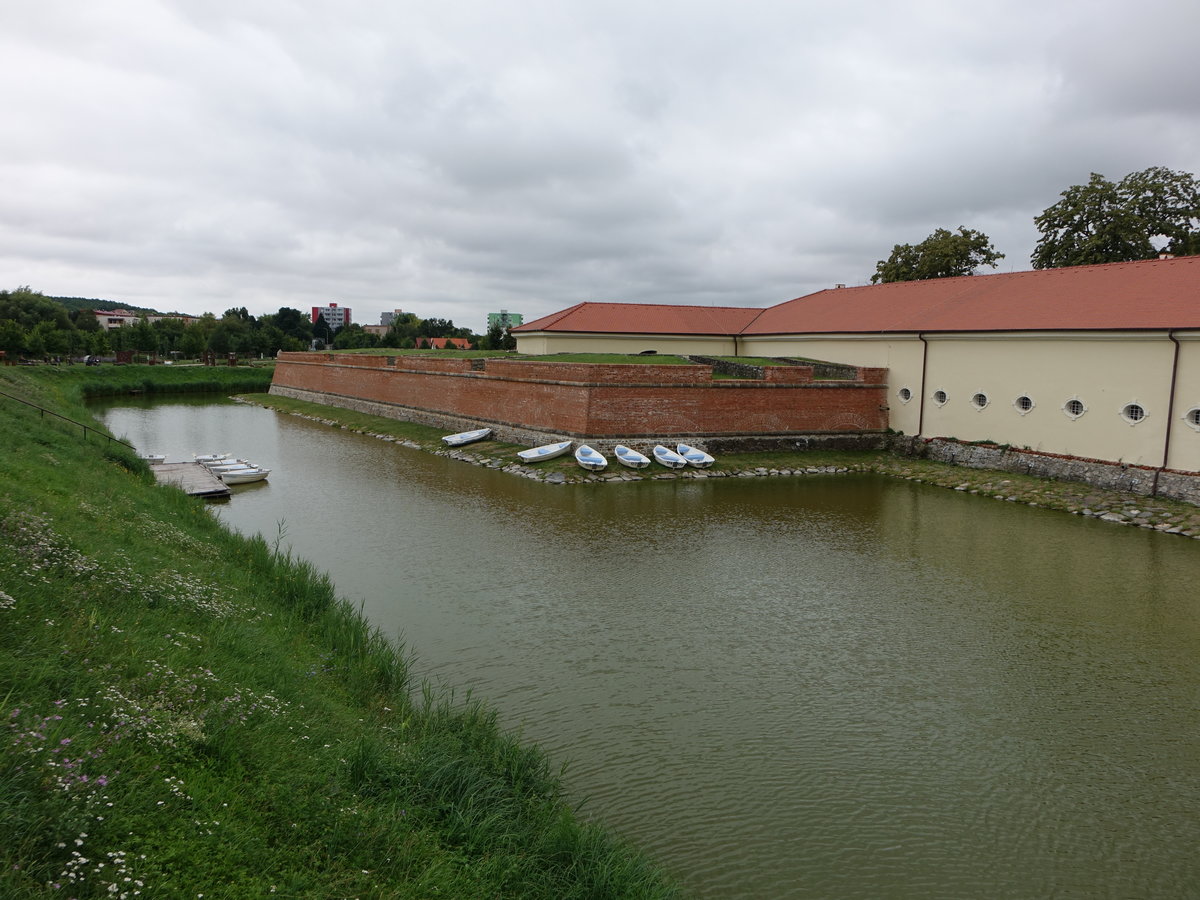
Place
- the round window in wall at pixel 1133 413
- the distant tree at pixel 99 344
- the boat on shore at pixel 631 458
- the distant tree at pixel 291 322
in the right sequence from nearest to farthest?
1. the round window in wall at pixel 1133 413
2. the boat on shore at pixel 631 458
3. the distant tree at pixel 99 344
4. the distant tree at pixel 291 322

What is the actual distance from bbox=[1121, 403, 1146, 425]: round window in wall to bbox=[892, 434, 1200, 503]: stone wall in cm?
93

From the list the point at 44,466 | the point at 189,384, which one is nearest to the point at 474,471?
the point at 44,466

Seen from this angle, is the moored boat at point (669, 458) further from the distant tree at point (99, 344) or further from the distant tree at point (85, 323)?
the distant tree at point (85, 323)

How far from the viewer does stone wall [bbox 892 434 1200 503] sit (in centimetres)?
1372

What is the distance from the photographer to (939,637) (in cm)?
782

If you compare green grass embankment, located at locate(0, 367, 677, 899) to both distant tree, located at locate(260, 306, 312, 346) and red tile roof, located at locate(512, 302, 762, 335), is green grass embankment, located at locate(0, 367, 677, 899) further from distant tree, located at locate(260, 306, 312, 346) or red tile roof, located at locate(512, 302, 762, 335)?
distant tree, located at locate(260, 306, 312, 346)

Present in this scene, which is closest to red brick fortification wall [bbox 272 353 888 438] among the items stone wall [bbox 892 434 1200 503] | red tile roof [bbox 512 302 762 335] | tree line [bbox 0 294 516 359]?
stone wall [bbox 892 434 1200 503]

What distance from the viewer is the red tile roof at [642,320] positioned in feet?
85.9

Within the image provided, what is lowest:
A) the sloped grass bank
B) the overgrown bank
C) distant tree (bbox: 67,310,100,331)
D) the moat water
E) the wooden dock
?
the moat water

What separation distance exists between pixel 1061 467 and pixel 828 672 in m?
11.7

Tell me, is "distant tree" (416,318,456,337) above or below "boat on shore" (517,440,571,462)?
above

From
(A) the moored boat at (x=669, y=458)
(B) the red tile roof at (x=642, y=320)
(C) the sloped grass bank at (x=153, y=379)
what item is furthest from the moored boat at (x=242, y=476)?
(C) the sloped grass bank at (x=153, y=379)

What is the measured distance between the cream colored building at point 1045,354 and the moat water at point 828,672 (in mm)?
2916

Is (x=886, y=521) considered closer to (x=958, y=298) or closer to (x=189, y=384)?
(x=958, y=298)
